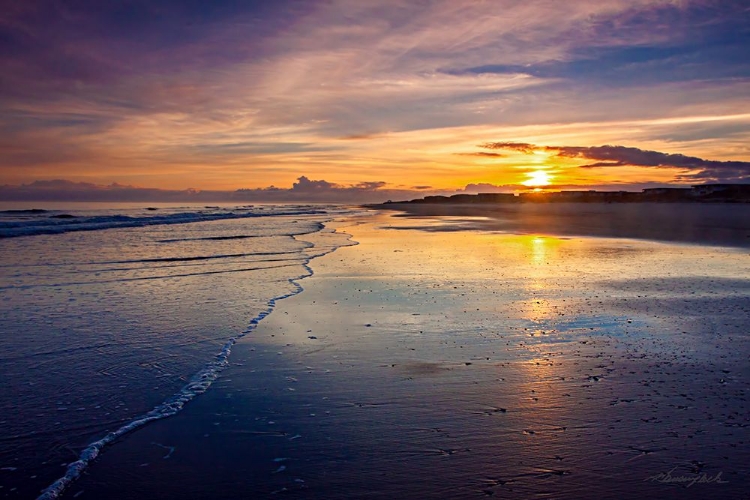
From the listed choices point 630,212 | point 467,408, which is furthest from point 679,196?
point 467,408

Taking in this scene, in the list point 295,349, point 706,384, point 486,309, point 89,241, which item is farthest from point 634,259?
point 89,241

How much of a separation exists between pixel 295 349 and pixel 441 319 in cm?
274

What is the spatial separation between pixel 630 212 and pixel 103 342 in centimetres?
5934

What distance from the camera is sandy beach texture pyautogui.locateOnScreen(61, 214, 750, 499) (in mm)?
4160

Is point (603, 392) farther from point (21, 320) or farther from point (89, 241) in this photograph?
point (89, 241)

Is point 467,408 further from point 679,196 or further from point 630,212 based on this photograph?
point 679,196

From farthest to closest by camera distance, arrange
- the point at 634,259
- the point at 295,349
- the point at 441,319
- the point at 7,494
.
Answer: the point at 634,259 < the point at 441,319 < the point at 295,349 < the point at 7,494

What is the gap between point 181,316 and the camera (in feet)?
31.9
